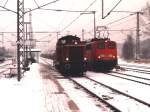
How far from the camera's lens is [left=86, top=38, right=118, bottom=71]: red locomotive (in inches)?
1334

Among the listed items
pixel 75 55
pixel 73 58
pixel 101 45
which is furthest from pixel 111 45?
pixel 73 58

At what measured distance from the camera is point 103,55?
34062mm

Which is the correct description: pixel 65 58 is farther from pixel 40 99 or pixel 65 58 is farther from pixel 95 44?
pixel 40 99

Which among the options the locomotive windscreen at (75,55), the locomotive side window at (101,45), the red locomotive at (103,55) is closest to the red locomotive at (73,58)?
the locomotive windscreen at (75,55)

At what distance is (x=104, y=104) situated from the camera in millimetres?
13203

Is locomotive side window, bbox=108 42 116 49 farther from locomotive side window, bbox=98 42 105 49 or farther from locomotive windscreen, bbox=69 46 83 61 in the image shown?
locomotive windscreen, bbox=69 46 83 61

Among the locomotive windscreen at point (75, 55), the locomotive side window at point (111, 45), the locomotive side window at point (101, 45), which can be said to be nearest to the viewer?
the locomotive windscreen at point (75, 55)

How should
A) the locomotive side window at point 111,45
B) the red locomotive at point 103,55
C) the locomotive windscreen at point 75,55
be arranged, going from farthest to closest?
the locomotive side window at point 111,45 < the red locomotive at point 103,55 < the locomotive windscreen at point 75,55

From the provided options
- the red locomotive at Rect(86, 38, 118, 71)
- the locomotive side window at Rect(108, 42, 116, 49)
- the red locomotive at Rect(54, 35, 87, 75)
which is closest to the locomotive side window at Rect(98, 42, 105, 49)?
the red locomotive at Rect(86, 38, 118, 71)

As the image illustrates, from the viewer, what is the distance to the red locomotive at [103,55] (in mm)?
33875

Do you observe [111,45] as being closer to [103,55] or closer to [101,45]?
[101,45]

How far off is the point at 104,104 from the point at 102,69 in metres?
22.3

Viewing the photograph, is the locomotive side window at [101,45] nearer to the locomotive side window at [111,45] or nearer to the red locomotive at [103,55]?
the red locomotive at [103,55]

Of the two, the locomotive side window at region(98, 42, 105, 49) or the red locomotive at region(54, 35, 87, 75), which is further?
the locomotive side window at region(98, 42, 105, 49)
